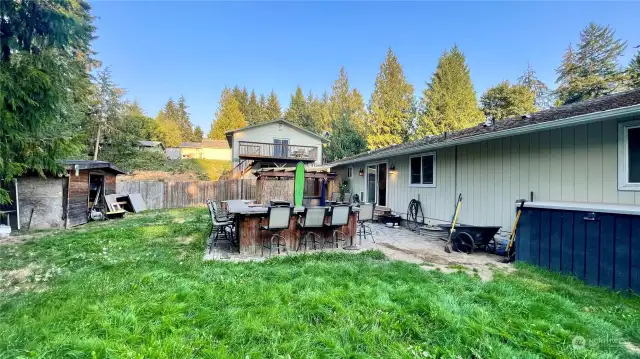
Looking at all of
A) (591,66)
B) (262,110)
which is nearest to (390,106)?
(591,66)

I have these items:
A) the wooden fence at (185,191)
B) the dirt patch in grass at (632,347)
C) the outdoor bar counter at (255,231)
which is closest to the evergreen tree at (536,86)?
the wooden fence at (185,191)

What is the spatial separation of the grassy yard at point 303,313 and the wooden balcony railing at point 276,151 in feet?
→ 54.8

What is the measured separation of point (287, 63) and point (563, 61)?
26.0 meters

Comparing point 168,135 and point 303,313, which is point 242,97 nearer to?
point 168,135

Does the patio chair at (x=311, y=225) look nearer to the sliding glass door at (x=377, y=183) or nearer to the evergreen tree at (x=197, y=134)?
the sliding glass door at (x=377, y=183)

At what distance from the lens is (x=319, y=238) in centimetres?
616

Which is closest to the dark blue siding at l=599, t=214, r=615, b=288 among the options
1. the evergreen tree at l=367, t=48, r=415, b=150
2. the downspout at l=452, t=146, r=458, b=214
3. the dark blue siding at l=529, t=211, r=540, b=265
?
the dark blue siding at l=529, t=211, r=540, b=265

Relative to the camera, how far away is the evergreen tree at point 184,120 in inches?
2045

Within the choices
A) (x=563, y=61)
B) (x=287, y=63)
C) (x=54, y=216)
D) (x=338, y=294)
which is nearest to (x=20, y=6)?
(x=338, y=294)

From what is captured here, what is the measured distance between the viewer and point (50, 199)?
368 inches

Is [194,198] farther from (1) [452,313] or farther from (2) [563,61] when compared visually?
(2) [563,61]

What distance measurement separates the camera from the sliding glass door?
36.5 feet

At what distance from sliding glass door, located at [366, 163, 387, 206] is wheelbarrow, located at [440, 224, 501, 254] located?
16.4 ft

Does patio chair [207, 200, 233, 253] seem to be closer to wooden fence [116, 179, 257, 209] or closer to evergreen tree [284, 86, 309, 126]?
wooden fence [116, 179, 257, 209]
